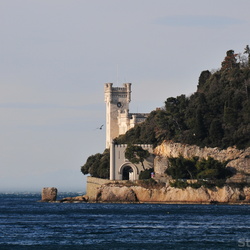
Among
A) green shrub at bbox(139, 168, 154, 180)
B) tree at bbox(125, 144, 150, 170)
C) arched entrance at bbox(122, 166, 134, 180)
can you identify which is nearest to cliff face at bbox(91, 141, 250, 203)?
green shrub at bbox(139, 168, 154, 180)

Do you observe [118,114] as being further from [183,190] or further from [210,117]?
[183,190]

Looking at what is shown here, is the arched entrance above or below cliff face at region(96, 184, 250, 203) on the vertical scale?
above

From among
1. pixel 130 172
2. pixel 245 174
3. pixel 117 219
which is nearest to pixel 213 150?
pixel 245 174

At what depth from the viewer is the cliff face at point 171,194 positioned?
116m

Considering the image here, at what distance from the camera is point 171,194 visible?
119500 millimetres

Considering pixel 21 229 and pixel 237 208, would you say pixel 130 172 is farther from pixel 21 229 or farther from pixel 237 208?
pixel 21 229

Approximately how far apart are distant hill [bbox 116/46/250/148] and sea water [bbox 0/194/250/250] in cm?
1690

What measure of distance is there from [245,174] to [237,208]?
1409 centimetres

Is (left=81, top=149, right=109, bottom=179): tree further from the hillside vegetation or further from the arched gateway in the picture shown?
the arched gateway

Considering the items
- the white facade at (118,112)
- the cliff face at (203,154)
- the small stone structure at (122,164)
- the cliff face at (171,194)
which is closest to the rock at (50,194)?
the small stone structure at (122,164)

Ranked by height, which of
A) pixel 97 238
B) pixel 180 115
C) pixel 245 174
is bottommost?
pixel 97 238

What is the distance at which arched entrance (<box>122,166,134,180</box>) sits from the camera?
431ft

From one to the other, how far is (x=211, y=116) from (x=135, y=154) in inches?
455

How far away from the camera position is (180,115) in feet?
436
